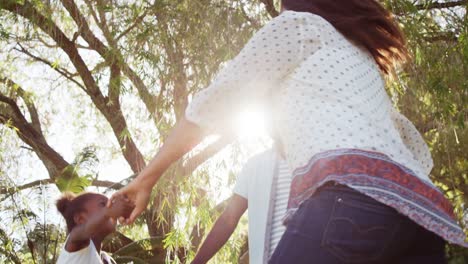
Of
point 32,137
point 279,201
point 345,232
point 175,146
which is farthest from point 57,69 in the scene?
point 345,232

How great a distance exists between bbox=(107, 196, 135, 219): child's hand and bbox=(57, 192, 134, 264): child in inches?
18.9

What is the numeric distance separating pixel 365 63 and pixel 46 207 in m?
7.52

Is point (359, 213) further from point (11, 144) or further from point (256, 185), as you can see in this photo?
point (11, 144)

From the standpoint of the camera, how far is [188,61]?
505 cm

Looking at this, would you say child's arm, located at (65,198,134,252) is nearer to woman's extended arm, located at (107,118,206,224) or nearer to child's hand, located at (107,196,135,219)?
child's hand, located at (107,196,135,219)

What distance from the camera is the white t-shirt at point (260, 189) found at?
259cm

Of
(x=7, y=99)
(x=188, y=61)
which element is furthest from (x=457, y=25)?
(x=7, y=99)

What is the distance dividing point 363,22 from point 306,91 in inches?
10.5

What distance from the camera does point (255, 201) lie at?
2.96 metres

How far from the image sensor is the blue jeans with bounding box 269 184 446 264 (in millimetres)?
1147

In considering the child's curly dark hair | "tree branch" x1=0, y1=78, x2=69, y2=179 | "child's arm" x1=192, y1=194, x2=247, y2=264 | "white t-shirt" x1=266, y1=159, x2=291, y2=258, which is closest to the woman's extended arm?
"white t-shirt" x1=266, y1=159, x2=291, y2=258

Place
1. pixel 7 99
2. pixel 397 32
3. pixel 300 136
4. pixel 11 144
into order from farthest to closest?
1. pixel 7 99
2. pixel 11 144
3. pixel 397 32
4. pixel 300 136

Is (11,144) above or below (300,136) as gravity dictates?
above

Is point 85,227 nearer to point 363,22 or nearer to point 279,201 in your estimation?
point 279,201
